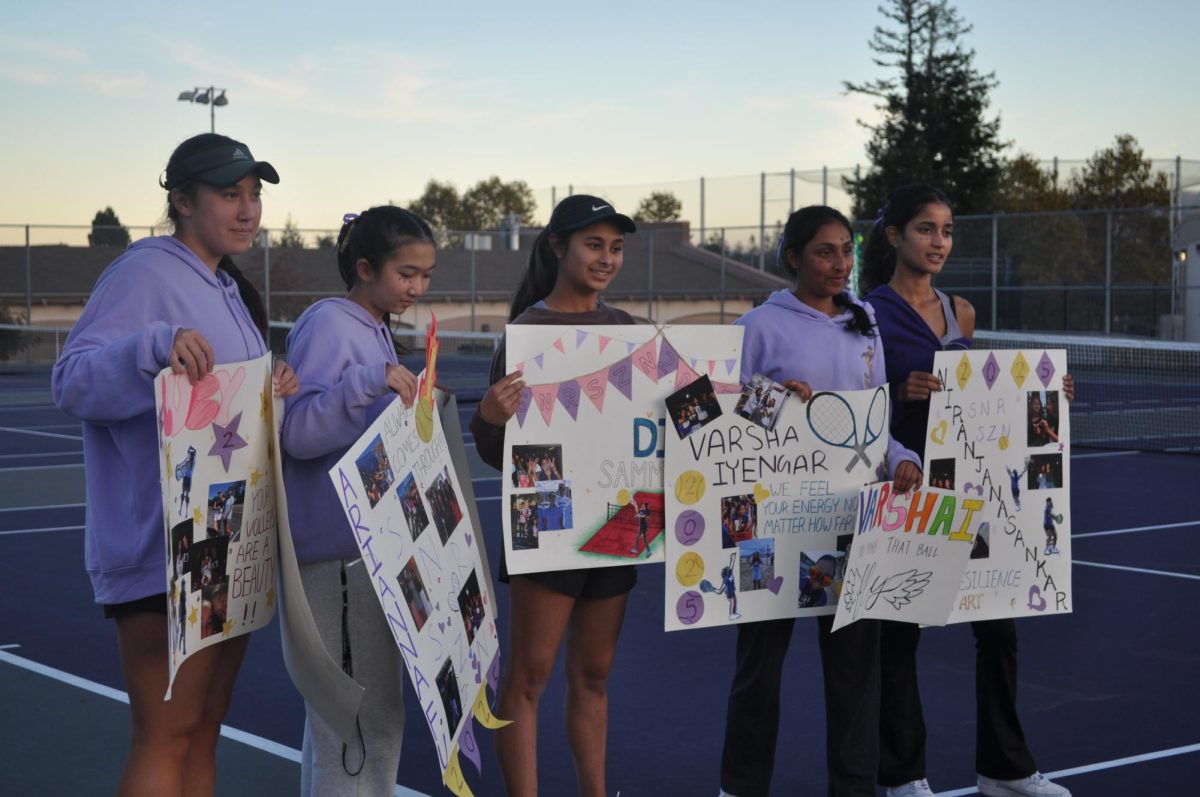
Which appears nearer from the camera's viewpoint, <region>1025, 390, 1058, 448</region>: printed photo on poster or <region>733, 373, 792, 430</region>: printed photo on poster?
<region>733, 373, 792, 430</region>: printed photo on poster

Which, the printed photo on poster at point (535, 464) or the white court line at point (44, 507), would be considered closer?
the printed photo on poster at point (535, 464)

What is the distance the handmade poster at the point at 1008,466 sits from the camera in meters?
5.03

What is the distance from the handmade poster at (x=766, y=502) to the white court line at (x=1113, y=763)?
1.06m

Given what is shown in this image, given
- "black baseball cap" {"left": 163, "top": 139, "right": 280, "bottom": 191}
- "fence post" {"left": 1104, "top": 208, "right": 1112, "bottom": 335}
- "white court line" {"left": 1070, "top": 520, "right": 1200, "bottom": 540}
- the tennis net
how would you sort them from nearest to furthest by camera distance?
"black baseball cap" {"left": 163, "top": 139, "right": 280, "bottom": 191}
"white court line" {"left": 1070, "top": 520, "right": 1200, "bottom": 540}
the tennis net
"fence post" {"left": 1104, "top": 208, "right": 1112, "bottom": 335}

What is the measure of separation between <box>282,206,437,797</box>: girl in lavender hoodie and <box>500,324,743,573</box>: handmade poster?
1.30ft

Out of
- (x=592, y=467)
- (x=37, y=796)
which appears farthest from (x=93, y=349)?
(x=37, y=796)

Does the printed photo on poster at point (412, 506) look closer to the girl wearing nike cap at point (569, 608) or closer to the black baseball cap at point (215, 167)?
the girl wearing nike cap at point (569, 608)

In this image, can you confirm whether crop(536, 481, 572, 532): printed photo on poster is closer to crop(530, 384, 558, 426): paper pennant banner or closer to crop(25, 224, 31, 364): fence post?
crop(530, 384, 558, 426): paper pennant banner

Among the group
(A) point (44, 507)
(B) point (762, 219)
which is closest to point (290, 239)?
(B) point (762, 219)

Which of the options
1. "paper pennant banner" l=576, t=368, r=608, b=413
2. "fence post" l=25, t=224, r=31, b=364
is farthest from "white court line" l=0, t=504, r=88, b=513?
"fence post" l=25, t=224, r=31, b=364

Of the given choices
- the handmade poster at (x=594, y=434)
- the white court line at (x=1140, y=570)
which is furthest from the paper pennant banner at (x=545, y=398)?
the white court line at (x=1140, y=570)

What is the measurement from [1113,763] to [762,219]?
114ft

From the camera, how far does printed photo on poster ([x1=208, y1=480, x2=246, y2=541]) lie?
11.7ft

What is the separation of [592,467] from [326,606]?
0.87m
